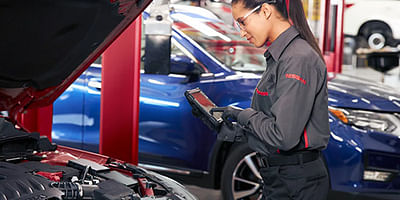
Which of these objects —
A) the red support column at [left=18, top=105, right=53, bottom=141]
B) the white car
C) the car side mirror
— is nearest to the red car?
the red support column at [left=18, top=105, right=53, bottom=141]

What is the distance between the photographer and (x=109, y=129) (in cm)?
338

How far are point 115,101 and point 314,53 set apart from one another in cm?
156

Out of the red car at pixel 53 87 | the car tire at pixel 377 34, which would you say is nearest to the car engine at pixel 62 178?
the red car at pixel 53 87

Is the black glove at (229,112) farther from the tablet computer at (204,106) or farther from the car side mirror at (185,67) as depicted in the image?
the car side mirror at (185,67)

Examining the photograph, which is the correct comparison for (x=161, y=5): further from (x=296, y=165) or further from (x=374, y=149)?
(x=374, y=149)

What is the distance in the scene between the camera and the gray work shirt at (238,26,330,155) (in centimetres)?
199

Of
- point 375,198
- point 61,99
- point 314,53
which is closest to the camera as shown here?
point 314,53

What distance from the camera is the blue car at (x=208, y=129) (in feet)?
12.1

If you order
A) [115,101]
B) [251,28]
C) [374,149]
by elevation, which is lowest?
[374,149]

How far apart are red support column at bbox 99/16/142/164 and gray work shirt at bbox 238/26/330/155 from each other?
1.23 m

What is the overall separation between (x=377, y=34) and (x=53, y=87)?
10.4 metres

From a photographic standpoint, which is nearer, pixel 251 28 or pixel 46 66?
pixel 251 28

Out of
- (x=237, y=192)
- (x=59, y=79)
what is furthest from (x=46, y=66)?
(x=237, y=192)

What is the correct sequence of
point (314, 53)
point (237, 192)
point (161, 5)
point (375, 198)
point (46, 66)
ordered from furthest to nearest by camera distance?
point (237, 192) < point (375, 198) < point (161, 5) < point (46, 66) < point (314, 53)
